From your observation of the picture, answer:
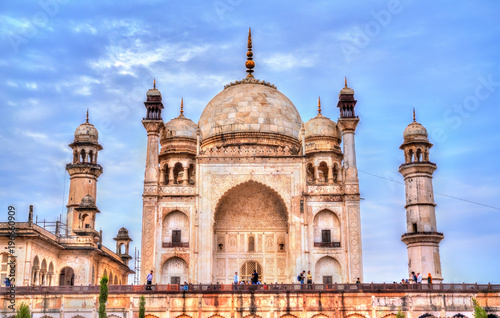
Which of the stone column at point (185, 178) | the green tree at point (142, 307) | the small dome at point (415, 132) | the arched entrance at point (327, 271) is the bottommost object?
the green tree at point (142, 307)

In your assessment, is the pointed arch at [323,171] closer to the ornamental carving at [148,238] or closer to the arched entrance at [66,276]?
the ornamental carving at [148,238]

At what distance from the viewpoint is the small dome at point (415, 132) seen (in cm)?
3675

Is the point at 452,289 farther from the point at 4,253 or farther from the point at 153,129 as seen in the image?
the point at 4,253

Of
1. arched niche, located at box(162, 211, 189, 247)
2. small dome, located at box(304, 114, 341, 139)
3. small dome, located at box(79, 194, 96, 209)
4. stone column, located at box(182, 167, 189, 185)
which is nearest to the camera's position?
arched niche, located at box(162, 211, 189, 247)

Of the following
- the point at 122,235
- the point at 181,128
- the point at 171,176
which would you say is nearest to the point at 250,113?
the point at 181,128

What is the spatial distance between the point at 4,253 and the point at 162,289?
26.5 feet

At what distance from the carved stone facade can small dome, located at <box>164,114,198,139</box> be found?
1.79 meters

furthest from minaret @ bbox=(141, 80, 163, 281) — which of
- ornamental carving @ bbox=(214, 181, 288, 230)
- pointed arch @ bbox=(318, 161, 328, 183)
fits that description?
pointed arch @ bbox=(318, 161, 328, 183)

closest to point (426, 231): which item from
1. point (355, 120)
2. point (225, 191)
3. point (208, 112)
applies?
point (355, 120)

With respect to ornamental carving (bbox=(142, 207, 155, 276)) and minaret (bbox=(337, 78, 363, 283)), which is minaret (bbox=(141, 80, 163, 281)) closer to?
ornamental carving (bbox=(142, 207, 155, 276))

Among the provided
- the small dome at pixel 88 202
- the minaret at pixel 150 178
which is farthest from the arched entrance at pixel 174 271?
the small dome at pixel 88 202

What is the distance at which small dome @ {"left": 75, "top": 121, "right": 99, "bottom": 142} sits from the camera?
130ft

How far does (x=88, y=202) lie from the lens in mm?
37562

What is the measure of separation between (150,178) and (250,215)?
541 centimetres
